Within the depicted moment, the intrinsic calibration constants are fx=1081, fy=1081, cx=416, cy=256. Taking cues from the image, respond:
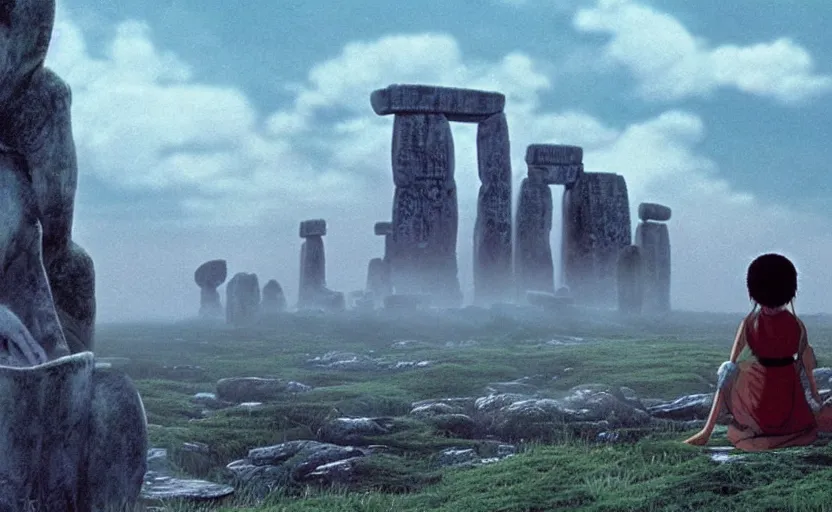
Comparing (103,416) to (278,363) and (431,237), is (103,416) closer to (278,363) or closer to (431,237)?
(278,363)

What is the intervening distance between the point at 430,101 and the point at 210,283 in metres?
15.2

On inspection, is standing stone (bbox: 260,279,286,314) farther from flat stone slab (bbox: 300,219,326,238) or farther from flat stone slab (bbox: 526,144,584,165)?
flat stone slab (bbox: 526,144,584,165)

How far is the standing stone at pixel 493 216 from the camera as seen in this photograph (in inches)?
1206

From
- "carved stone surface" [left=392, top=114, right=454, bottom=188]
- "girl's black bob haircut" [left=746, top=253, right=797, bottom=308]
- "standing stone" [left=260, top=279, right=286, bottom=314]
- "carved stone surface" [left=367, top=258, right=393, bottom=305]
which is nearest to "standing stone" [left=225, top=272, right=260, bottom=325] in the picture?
"standing stone" [left=260, top=279, right=286, bottom=314]

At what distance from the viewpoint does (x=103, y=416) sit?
6.07 meters

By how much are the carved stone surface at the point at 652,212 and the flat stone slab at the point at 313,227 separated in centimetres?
1169

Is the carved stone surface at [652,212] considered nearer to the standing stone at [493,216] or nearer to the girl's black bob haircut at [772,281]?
the standing stone at [493,216]

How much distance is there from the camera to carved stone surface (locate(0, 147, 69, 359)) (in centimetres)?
618

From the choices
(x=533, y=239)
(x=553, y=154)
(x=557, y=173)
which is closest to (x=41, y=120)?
→ (x=533, y=239)

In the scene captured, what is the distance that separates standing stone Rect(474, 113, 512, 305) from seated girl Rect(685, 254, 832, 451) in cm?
2349

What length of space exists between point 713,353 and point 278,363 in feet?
24.3

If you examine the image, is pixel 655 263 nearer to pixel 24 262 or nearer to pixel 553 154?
pixel 553 154

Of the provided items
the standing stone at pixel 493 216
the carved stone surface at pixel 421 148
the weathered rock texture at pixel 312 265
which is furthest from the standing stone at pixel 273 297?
the carved stone surface at pixel 421 148

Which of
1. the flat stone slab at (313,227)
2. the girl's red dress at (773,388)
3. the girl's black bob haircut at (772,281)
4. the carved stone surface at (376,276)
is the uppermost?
the flat stone slab at (313,227)
